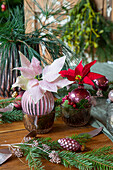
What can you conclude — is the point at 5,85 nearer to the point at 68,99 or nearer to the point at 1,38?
the point at 1,38

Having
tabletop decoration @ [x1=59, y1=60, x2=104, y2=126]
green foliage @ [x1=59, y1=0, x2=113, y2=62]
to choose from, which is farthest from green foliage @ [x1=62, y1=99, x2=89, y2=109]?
green foliage @ [x1=59, y1=0, x2=113, y2=62]

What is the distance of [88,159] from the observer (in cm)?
43

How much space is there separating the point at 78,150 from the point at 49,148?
75 millimetres

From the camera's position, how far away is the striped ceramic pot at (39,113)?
551 millimetres

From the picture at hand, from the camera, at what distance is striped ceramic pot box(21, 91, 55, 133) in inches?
21.7

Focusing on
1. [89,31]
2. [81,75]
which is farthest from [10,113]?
[89,31]

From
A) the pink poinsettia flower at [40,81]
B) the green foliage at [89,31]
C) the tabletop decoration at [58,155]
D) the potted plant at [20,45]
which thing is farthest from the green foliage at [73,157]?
the green foliage at [89,31]

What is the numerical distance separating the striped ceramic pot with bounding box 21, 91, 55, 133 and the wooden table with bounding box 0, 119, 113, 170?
→ 0.03 m

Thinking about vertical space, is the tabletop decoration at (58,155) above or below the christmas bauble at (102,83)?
below

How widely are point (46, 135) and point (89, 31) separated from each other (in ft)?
7.92

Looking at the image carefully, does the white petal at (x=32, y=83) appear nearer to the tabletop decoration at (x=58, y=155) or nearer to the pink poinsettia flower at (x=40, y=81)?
the pink poinsettia flower at (x=40, y=81)

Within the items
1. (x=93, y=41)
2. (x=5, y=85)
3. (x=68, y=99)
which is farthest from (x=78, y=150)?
(x=93, y=41)

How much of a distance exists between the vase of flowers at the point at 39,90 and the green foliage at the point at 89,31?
2.29 meters

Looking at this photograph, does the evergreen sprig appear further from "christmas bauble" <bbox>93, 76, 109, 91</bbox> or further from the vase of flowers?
"christmas bauble" <bbox>93, 76, 109, 91</bbox>
